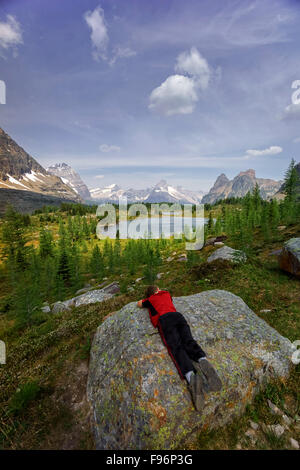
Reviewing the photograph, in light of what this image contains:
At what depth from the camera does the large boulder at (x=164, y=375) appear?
15.4 ft

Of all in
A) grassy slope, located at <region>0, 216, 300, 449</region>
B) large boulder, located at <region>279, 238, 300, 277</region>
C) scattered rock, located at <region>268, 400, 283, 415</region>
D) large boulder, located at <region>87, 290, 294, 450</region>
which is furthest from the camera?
large boulder, located at <region>279, 238, 300, 277</region>

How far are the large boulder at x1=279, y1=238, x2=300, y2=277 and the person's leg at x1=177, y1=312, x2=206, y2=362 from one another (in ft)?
40.0

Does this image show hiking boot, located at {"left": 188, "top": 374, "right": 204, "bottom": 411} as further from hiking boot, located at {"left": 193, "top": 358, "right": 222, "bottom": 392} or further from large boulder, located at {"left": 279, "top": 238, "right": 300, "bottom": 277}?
large boulder, located at {"left": 279, "top": 238, "right": 300, "bottom": 277}

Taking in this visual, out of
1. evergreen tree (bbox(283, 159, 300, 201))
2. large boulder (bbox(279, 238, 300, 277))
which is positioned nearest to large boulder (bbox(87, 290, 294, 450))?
large boulder (bbox(279, 238, 300, 277))

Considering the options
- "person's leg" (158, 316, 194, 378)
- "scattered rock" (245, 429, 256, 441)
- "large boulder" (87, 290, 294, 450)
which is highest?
"person's leg" (158, 316, 194, 378)

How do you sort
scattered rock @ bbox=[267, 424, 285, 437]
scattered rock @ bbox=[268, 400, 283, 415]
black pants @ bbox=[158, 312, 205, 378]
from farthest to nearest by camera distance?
black pants @ bbox=[158, 312, 205, 378] → scattered rock @ bbox=[268, 400, 283, 415] → scattered rock @ bbox=[267, 424, 285, 437]

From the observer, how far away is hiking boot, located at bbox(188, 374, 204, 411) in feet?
15.7

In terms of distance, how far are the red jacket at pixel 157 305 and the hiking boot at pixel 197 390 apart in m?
2.06

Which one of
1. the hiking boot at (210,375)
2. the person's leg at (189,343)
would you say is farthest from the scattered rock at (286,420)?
the person's leg at (189,343)

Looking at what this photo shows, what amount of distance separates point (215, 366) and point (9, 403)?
6.75 metres

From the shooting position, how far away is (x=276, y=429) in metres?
4.90

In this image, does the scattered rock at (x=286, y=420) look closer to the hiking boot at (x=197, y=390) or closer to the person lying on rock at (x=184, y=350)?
the person lying on rock at (x=184, y=350)

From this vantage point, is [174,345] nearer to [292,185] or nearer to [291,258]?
[291,258]

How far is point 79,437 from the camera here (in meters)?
5.12
